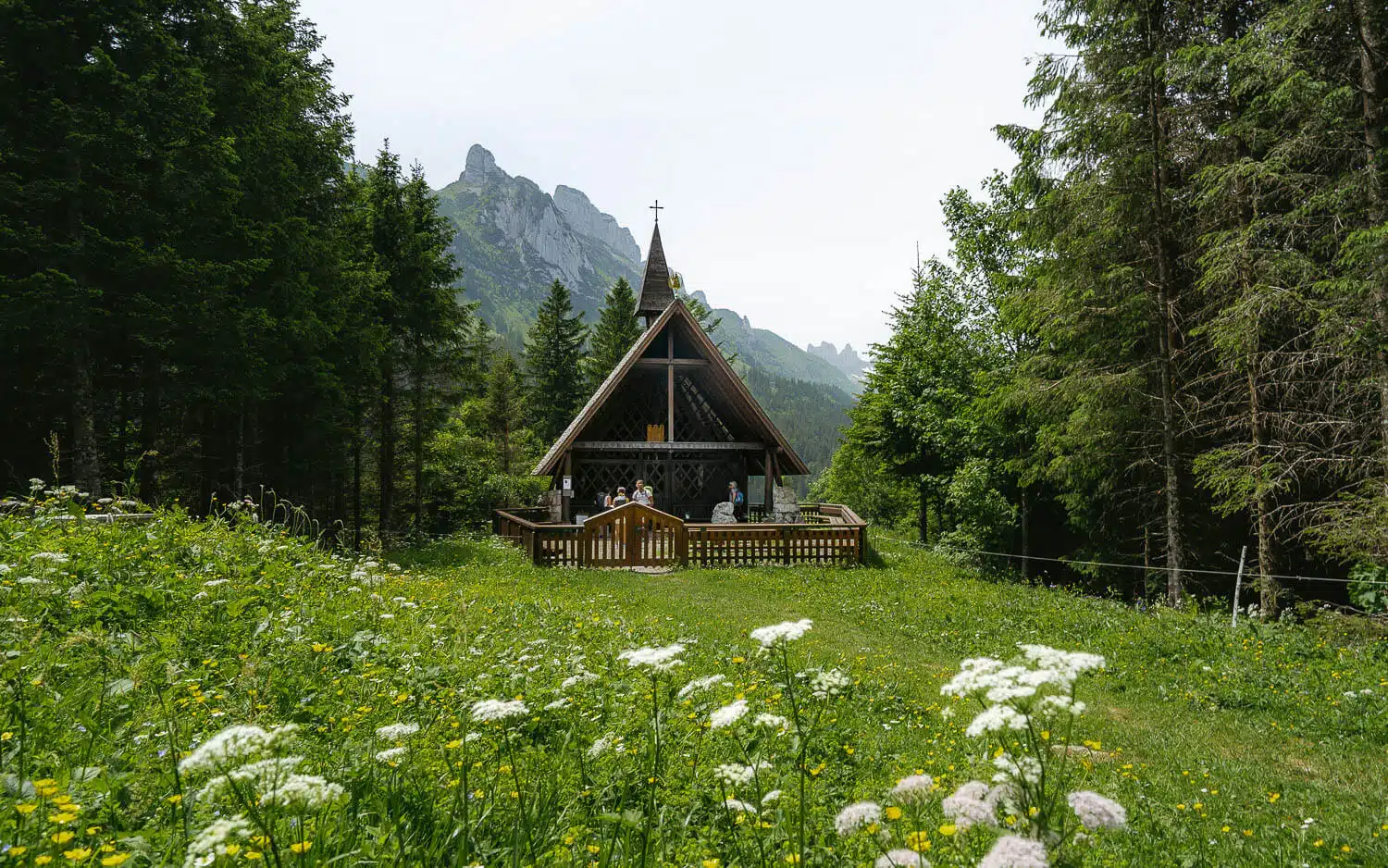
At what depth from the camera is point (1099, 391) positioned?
13.6 metres

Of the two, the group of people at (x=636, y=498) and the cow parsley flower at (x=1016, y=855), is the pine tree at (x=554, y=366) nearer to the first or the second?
the group of people at (x=636, y=498)

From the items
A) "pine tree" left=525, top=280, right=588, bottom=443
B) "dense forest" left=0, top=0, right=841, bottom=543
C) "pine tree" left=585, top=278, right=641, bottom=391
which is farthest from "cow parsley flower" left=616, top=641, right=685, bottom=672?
"pine tree" left=525, top=280, right=588, bottom=443

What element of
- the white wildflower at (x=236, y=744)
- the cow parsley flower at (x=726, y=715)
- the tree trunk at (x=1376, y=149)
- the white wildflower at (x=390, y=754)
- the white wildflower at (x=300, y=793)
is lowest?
the white wildflower at (x=390, y=754)

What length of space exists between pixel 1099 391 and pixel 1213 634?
18.2 ft

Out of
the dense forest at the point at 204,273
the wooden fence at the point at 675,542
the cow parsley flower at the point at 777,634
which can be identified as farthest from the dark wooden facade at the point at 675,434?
the cow parsley flower at the point at 777,634

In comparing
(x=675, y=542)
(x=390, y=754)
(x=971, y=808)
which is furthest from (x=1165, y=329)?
(x=390, y=754)

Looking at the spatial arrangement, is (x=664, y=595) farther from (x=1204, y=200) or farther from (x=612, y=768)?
(x=1204, y=200)

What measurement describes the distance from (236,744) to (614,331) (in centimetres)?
4266

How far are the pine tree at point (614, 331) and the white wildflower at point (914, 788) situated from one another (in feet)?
135

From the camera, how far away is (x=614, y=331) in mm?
43562

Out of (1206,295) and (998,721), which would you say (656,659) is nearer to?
(998,721)

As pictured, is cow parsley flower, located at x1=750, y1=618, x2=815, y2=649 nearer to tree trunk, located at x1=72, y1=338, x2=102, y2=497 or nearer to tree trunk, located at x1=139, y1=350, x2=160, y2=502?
tree trunk, located at x1=72, y1=338, x2=102, y2=497

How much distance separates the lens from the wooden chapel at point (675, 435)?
809 inches

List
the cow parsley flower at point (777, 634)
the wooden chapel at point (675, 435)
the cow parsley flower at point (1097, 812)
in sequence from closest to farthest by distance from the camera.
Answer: the cow parsley flower at point (1097, 812) < the cow parsley flower at point (777, 634) < the wooden chapel at point (675, 435)
